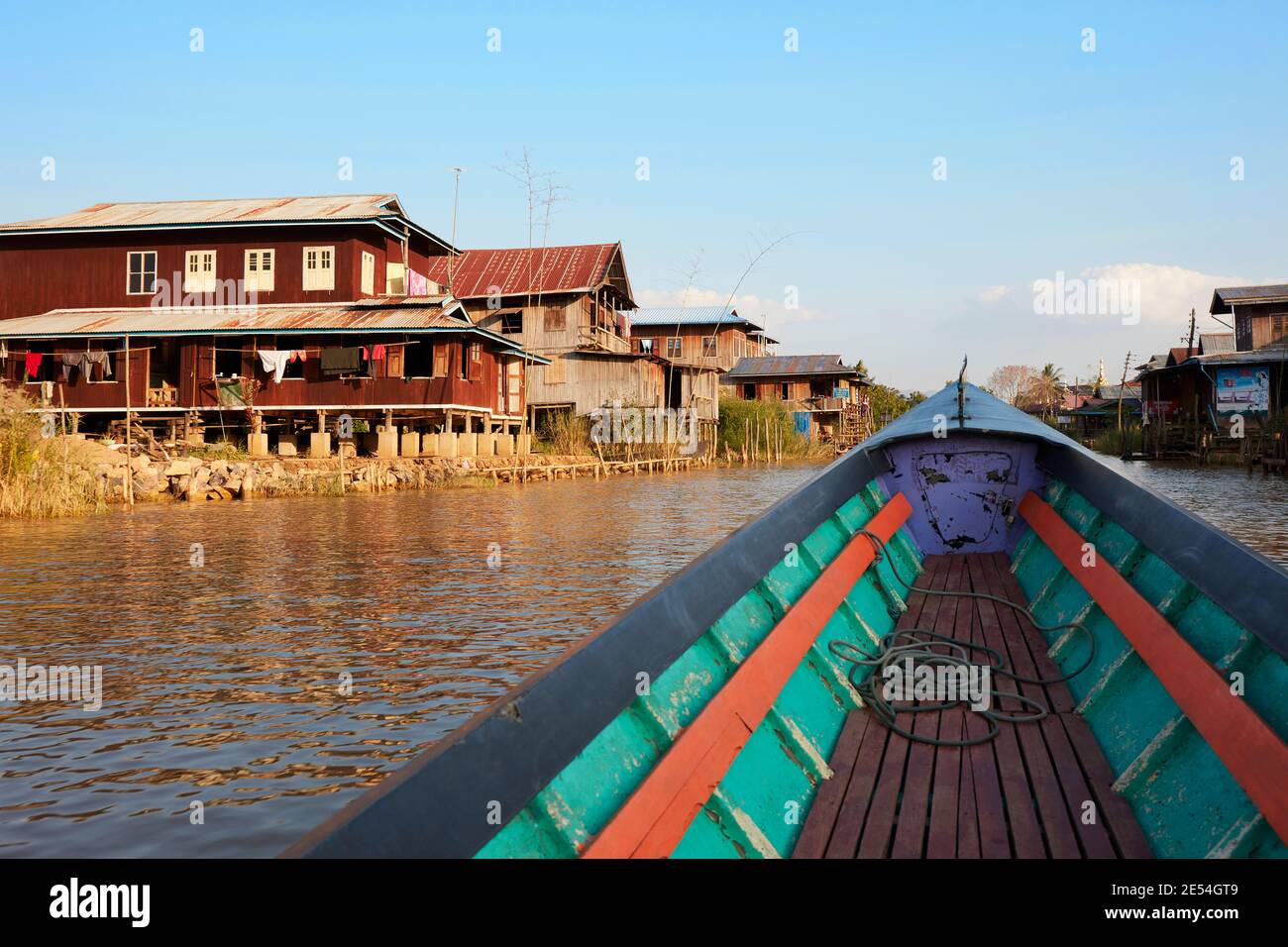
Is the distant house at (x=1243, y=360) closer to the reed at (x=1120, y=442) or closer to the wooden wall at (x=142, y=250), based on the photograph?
the reed at (x=1120, y=442)

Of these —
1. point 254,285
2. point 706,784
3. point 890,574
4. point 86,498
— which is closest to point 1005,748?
point 706,784

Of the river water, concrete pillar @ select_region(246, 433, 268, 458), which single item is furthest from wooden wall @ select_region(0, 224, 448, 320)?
the river water

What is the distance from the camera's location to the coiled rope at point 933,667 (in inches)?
167

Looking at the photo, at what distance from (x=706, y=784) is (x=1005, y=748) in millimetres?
1654

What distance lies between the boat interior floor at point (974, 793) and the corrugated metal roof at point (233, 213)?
28.1 metres

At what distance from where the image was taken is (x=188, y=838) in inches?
177

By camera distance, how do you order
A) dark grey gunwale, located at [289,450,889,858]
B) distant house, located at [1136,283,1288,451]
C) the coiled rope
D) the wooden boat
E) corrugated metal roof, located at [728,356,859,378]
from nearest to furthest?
dark grey gunwale, located at [289,450,889,858] < the wooden boat < the coiled rope < distant house, located at [1136,283,1288,451] < corrugated metal roof, located at [728,356,859,378]

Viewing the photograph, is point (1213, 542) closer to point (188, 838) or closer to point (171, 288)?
point (188, 838)

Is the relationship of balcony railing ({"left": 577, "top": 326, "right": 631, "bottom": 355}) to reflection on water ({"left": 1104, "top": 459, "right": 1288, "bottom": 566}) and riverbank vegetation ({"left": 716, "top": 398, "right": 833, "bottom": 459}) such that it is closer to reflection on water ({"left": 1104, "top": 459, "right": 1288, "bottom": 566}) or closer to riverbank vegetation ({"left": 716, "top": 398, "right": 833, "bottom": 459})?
riverbank vegetation ({"left": 716, "top": 398, "right": 833, "bottom": 459})

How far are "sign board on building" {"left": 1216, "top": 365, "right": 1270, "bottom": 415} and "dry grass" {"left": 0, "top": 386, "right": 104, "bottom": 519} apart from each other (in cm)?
3857

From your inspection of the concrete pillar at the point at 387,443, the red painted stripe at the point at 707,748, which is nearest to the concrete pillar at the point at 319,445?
the concrete pillar at the point at 387,443

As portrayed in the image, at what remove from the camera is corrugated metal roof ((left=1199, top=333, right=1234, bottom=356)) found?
3975cm

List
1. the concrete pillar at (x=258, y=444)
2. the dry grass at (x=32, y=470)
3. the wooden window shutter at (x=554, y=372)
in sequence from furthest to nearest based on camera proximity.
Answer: the wooden window shutter at (x=554, y=372)
the concrete pillar at (x=258, y=444)
the dry grass at (x=32, y=470)

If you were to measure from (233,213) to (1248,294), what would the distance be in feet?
122
